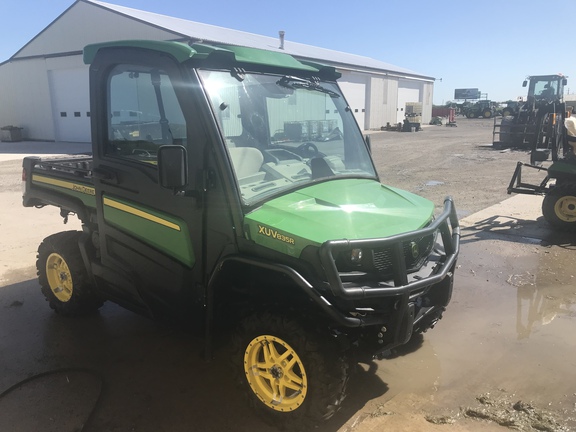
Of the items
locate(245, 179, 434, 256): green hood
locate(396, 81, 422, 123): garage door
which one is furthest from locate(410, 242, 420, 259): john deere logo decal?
locate(396, 81, 422, 123): garage door

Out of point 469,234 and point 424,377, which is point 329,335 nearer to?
point 424,377

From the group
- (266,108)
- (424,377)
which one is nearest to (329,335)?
(424,377)

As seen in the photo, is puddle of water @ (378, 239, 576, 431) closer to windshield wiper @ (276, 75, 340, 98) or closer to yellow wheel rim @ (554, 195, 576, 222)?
yellow wheel rim @ (554, 195, 576, 222)

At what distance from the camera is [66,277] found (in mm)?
4266

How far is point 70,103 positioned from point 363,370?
2238cm

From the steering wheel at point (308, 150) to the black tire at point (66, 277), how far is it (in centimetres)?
224

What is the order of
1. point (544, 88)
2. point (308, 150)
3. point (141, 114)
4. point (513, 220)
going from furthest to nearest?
point (544, 88) → point (513, 220) → point (308, 150) → point (141, 114)

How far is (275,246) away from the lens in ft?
8.66

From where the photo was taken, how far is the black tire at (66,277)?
13.5ft

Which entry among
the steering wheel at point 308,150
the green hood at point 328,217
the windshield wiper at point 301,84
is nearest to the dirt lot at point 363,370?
the green hood at point 328,217

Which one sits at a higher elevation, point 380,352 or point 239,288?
point 239,288

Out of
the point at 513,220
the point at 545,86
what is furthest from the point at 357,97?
the point at 513,220

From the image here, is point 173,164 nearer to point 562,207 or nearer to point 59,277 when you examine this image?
point 59,277

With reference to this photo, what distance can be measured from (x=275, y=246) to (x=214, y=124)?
0.80 m
